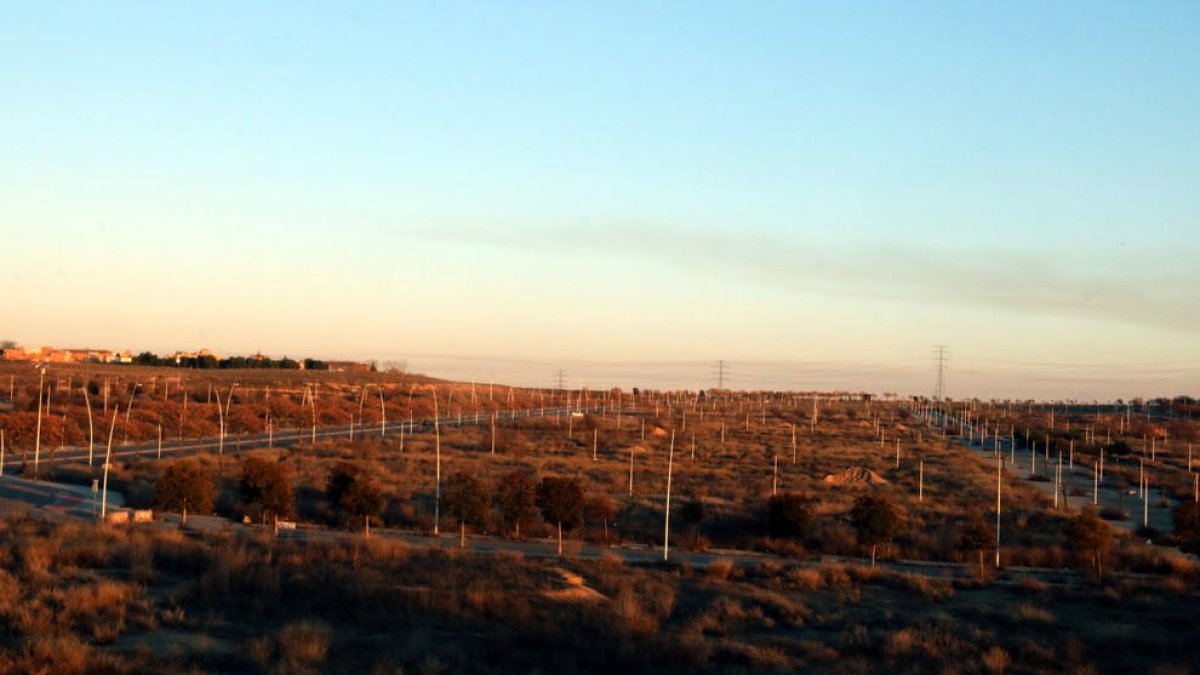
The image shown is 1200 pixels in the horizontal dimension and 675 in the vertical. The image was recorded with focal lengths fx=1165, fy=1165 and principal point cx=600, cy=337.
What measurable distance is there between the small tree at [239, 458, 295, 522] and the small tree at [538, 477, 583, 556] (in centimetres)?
951

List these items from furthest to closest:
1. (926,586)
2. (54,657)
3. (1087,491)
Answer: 1. (1087,491)
2. (926,586)
3. (54,657)

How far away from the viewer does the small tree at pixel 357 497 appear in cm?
4356

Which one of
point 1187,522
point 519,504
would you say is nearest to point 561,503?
point 519,504

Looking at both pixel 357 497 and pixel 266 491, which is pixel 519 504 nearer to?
pixel 357 497

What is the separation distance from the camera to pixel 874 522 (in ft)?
133

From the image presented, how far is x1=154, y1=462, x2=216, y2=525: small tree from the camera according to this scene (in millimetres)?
42906

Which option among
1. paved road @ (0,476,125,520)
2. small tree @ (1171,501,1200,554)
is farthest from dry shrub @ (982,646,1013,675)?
paved road @ (0,476,125,520)

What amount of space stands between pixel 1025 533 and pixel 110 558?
34611mm

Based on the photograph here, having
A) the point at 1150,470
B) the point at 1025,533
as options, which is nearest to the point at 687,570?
the point at 1025,533

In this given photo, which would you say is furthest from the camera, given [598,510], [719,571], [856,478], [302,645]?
[856,478]

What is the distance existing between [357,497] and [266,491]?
3359 millimetres

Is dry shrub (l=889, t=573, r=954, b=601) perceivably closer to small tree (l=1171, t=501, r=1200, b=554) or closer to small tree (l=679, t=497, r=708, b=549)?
small tree (l=1171, t=501, r=1200, b=554)

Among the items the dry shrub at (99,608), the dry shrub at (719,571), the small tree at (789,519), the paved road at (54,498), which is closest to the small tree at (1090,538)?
the small tree at (789,519)

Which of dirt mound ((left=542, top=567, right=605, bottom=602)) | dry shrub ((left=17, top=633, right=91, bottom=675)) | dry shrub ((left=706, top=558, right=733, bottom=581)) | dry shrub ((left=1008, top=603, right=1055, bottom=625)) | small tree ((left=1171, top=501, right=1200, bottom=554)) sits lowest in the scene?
dry shrub ((left=706, top=558, right=733, bottom=581))
